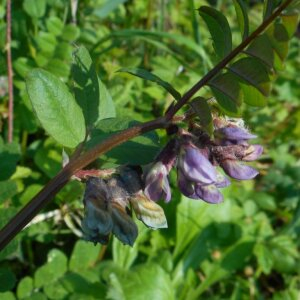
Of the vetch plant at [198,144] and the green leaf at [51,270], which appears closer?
the vetch plant at [198,144]

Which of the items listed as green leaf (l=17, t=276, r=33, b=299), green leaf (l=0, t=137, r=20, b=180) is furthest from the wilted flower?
green leaf (l=17, t=276, r=33, b=299)

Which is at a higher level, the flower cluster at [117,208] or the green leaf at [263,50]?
the green leaf at [263,50]

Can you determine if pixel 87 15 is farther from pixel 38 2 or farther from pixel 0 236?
pixel 0 236

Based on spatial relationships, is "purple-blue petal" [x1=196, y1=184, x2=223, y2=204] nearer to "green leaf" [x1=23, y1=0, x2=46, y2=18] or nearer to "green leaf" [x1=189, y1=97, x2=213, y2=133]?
"green leaf" [x1=189, y1=97, x2=213, y2=133]

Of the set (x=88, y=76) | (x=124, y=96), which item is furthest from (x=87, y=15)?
(x=88, y=76)

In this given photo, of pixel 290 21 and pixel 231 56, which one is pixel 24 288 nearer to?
pixel 231 56

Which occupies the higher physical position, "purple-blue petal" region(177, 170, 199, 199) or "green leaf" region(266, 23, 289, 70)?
"green leaf" region(266, 23, 289, 70)

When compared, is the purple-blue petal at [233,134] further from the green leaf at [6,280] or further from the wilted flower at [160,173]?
the green leaf at [6,280]

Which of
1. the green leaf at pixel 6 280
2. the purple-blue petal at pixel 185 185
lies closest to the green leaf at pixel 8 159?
the green leaf at pixel 6 280
